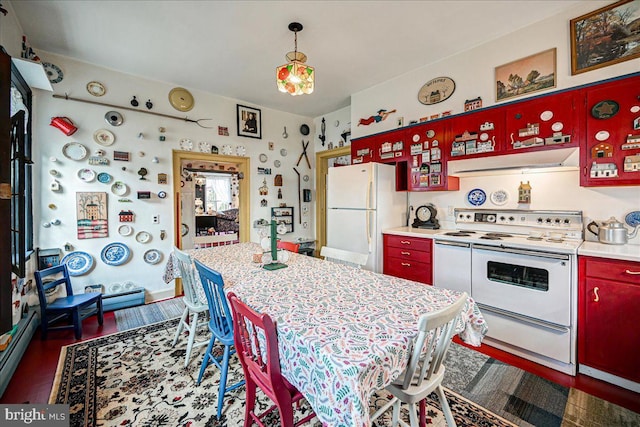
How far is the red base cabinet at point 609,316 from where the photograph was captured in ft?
5.89

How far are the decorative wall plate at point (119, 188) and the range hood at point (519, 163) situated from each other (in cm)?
379

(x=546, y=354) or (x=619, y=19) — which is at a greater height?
(x=619, y=19)

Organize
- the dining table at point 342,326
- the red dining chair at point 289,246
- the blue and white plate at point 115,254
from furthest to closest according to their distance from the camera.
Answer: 1. the blue and white plate at point 115,254
2. the red dining chair at point 289,246
3. the dining table at point 342,326

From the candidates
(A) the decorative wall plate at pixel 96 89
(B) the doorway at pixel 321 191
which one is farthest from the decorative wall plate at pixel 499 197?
(A) the decorative wall plate at pixel 96 89

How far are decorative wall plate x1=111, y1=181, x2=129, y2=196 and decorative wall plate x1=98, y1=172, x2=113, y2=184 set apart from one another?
2.8 inches

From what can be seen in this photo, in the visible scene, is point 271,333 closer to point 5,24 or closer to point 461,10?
point 461,10

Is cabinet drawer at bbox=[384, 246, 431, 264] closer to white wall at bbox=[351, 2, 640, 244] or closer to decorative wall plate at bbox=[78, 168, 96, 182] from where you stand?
white wall at bbox=[351, 2, 640, 244]

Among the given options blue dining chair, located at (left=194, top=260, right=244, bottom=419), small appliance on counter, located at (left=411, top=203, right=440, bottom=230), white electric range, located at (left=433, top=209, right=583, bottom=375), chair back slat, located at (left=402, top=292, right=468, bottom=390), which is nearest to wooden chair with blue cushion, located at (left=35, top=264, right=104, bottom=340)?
blue dining chair, located at (left=194, top=260, right=244, bottom=419)

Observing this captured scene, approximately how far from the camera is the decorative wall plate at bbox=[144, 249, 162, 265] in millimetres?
3475

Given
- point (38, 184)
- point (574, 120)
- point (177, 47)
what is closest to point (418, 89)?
point (574, 120)

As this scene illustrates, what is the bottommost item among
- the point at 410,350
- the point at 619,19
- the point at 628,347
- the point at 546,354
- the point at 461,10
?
the point at 546,354

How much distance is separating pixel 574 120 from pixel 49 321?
A: 4.97 m

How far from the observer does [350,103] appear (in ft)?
14.3

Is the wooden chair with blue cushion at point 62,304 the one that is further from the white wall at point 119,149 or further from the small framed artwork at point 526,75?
the small framed artwork at point 526,75
